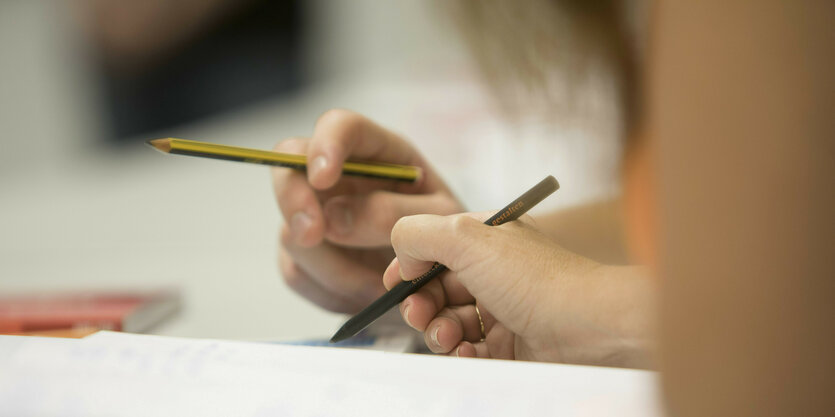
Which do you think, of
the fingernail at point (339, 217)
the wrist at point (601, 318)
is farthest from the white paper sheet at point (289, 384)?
the fingernail at point (339, 217)

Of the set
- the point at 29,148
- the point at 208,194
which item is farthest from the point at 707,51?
the point at 29,148

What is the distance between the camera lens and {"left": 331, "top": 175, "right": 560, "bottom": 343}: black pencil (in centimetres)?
20

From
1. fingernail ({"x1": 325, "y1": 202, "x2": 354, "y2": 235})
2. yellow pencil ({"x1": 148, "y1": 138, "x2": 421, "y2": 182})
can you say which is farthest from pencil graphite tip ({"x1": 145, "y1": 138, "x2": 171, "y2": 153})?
fingernail ({"x1": 325, "y1": 202, "x2": 354, "y2": 235})

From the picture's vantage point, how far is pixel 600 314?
0.18m

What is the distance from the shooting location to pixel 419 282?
0.71ft

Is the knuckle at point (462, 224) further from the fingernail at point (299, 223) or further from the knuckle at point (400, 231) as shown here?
the fingernail at point (299, 223)

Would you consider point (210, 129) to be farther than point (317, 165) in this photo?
Yes

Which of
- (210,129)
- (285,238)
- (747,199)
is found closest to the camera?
(747,199)

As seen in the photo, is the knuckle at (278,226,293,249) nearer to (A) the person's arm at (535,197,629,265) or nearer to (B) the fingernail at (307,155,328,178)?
(B) the fingernail at (307,155,328,178)

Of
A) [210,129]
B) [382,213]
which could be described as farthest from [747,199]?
[210,129]

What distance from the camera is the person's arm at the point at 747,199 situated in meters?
0.11

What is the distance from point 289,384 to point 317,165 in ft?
0.43

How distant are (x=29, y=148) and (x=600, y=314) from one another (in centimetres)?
54

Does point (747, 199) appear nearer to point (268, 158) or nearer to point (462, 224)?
point (462, 224)
